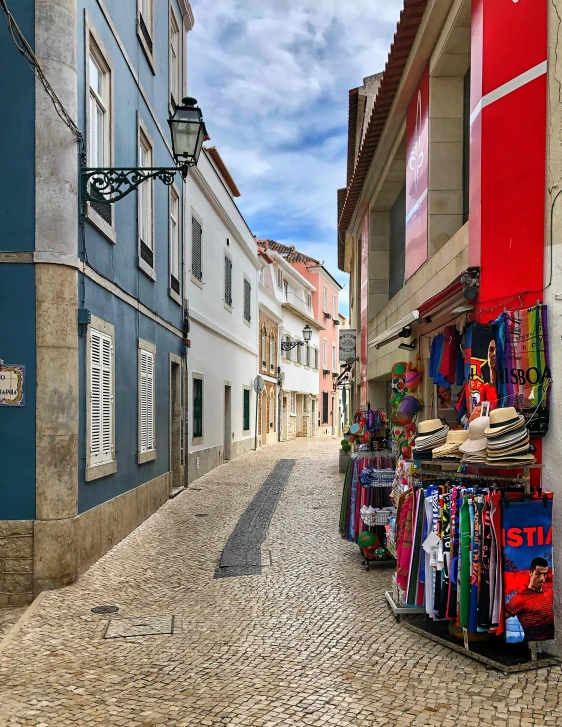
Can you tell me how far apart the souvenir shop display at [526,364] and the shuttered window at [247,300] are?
18.5m

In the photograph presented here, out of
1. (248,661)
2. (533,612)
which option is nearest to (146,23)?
A: (248,661)

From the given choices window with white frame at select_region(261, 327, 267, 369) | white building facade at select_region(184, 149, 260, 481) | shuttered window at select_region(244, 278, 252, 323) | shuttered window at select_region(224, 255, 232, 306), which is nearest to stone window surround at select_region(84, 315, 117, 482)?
white building facade at select_region(184, 149, 260, 481)

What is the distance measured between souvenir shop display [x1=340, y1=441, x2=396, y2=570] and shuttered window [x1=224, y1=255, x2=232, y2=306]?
12.7 metres

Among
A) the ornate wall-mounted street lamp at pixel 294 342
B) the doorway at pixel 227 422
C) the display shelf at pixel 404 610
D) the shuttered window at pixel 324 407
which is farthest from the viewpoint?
the shuttered window at pixel 324 407

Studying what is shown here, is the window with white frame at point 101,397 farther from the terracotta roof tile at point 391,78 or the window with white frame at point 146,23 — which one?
the window with white frame at point 146,23

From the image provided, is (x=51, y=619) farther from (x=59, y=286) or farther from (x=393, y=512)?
(x=393, y=512)

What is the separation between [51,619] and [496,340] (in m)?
4.27

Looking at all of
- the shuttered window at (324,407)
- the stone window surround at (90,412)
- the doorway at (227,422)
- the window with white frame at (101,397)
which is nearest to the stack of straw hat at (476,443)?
the stone window surround at (90,412)

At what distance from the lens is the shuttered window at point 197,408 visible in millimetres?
15345

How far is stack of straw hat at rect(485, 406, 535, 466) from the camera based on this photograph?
4605 millimetres

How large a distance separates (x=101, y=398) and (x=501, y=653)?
16.5 ft

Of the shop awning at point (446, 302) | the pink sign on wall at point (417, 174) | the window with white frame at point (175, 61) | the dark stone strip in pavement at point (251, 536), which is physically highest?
the window with white frame at point (175, 61)

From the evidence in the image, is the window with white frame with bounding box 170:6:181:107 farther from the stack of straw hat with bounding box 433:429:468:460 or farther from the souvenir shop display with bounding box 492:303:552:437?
the stack of straw hat with bounding box 433:429:468:460

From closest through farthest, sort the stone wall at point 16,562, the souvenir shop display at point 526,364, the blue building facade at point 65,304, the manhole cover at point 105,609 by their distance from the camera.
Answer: the souvenir shop display at point 526,364 → the manhole cover at point 105,609 → the stone wall at point 16,562 → the blue building facade at point 65,304
